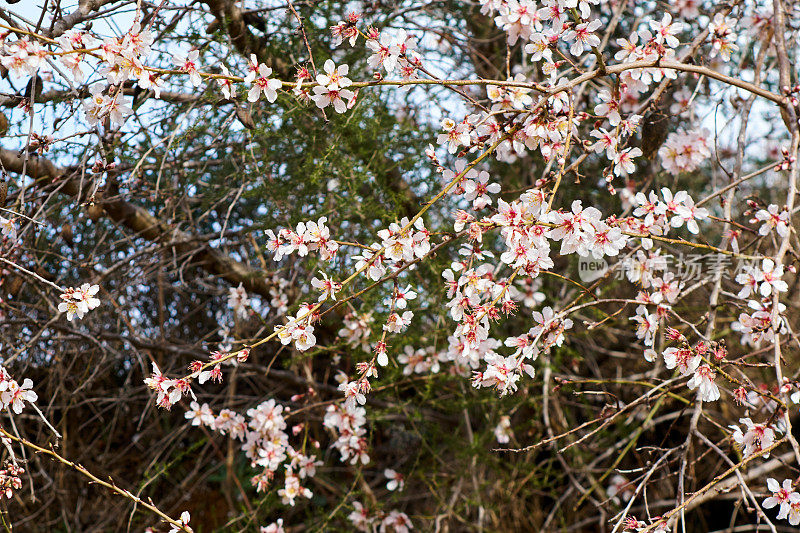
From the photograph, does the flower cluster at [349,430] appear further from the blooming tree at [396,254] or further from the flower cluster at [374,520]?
the flower cluster at [374,520]

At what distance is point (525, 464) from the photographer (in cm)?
217

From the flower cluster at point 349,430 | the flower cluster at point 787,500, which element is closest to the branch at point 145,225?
the flower cluster at point 349,430

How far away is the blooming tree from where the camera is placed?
4.00ft

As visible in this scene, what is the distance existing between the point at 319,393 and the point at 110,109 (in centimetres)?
134

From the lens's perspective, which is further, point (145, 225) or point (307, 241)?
point (145, 225)

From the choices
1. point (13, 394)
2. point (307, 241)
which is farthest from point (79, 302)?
point (307, 241)

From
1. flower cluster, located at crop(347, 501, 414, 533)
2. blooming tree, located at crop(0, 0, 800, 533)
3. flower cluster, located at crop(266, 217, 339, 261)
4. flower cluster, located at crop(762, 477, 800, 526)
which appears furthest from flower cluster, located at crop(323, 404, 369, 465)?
flower cluster, located at crop(762, 477, 800, 526)

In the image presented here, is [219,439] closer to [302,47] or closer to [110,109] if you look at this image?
[302,47]

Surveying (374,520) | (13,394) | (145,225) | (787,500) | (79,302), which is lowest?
(374,520)

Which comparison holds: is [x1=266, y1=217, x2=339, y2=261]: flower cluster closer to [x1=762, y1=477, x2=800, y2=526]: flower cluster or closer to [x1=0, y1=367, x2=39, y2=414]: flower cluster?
[x1=0, y1=367, x2=39, y2=414]: flower cluster

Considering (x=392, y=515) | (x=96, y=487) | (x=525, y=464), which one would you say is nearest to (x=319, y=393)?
(x=392, y=515)

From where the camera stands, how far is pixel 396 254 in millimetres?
1227

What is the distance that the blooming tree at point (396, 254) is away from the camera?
122 centimetres

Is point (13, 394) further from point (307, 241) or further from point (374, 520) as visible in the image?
point (374, 520)
